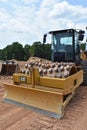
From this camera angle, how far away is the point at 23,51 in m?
34.1

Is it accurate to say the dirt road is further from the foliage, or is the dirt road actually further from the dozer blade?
the foliage

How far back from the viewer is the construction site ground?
12.9ft

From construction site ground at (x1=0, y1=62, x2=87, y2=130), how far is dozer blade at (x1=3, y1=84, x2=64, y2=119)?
0.15 m

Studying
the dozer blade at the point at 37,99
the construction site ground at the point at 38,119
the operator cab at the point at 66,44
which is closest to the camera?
the construction site ground at the point at 38,119

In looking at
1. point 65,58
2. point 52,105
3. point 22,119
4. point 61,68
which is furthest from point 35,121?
point 65,58

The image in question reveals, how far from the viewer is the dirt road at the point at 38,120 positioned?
3941 millimetres

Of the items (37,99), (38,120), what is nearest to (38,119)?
(38,120)

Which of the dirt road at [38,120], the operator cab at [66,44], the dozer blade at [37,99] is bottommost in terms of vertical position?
the dirt road at [38,120]

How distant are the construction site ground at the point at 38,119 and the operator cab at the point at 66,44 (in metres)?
2.38

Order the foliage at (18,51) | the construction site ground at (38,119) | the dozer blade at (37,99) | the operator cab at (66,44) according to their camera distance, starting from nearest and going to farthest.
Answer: the construction site ground at (38,119) < the dozer blade at (37,99) < the operator cab at (66,44) < the foliage at (18,51)

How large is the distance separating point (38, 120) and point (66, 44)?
12.1 ft

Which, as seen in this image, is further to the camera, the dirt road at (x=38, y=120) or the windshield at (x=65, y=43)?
the windshield at (x=65, y=43)

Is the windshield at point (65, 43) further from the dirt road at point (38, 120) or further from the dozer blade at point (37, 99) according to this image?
the dozer blade at point (37, 99)

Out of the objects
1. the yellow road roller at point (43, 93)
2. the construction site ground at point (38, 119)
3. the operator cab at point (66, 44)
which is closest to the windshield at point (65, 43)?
the operator cab at point (66, 44)
